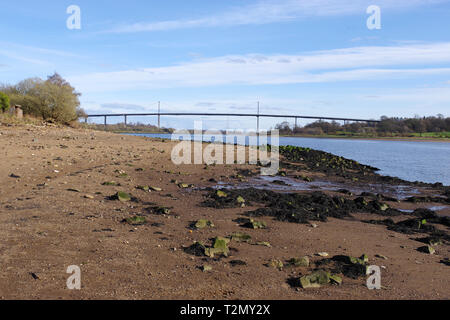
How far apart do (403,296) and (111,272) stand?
11.4 ft

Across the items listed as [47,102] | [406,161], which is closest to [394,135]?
[406,161]

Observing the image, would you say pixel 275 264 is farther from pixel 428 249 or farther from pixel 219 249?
pixel 428 249

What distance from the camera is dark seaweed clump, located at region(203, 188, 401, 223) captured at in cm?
824

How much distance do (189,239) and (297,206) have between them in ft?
12.6

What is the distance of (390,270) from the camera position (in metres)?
5.39

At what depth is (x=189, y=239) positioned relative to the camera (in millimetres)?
6086

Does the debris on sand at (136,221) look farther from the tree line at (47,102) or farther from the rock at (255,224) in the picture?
the tree line at (47,102)

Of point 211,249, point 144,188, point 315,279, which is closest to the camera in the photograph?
point 315,279

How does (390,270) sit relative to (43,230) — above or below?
below

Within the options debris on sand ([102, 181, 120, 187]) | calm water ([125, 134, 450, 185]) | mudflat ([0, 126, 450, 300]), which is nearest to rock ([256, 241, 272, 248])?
mudflat ([0, 126, 450, 300])

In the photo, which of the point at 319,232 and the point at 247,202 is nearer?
the point at 319,232

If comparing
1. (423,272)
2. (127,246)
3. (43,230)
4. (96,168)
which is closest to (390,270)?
(423,272)

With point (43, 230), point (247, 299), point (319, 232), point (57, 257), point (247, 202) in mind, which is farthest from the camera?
point (247, 202)

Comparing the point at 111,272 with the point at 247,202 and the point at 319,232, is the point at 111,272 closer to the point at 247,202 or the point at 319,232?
the point at 319,232
